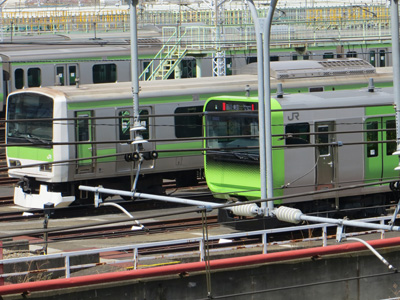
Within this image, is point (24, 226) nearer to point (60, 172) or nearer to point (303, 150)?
point (60, 172)

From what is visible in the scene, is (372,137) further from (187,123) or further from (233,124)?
(187,123)

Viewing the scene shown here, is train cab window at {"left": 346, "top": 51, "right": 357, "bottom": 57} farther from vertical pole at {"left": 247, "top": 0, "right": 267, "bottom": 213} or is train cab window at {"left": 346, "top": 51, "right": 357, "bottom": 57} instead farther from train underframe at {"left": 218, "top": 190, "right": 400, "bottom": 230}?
vertical pole at {"left": 247, "top": 0, "right": 267, "bottom": 213}

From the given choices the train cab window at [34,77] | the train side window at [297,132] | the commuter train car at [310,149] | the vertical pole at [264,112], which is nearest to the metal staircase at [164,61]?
the train cab window at [34,77]

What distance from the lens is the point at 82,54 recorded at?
3034 cm

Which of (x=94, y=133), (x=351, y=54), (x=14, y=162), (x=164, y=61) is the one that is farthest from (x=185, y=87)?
(x=351, y=54)

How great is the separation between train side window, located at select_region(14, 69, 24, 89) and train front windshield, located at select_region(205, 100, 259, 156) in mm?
13320

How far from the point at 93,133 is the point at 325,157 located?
5.57 metres

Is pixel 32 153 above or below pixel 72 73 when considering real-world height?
below

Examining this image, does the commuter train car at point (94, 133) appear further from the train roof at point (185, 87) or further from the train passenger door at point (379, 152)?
the train passenger door at point (379, 152)

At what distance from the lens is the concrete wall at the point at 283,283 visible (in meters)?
11.6

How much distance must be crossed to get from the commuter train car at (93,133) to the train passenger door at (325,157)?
11.6ft

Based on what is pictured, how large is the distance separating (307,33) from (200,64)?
11880 mm

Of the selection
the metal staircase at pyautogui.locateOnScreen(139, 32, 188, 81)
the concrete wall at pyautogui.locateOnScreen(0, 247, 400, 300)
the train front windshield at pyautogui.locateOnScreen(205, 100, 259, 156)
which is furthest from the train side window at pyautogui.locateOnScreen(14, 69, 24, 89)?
the concrete wall at pyautogui.locateOnScreen(0, 247, 400, 300)

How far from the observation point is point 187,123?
69.7 feet
